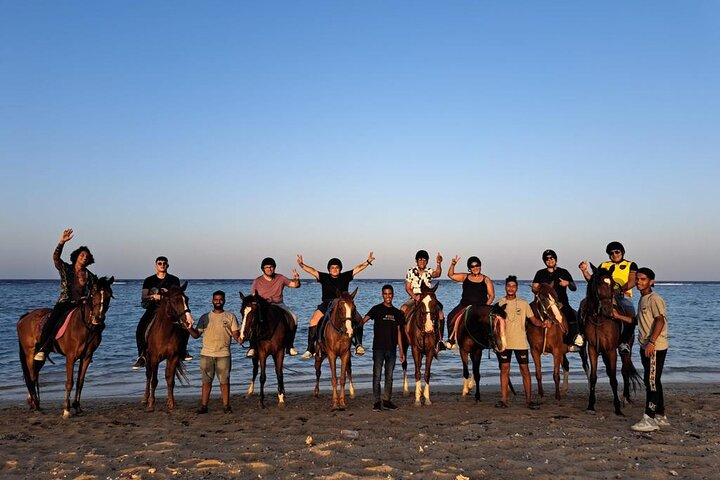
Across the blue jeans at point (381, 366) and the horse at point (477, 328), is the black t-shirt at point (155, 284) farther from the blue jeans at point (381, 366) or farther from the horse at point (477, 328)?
the horse at point (477, 328)

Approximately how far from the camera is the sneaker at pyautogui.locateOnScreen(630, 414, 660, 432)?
8.97 m

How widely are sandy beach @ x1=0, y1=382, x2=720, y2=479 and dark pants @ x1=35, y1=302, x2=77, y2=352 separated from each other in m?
1.30

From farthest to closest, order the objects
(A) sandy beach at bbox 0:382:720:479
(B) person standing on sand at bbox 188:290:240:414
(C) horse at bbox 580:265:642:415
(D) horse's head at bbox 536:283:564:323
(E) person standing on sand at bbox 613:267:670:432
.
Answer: (D) horse's head at bbox 536:283:564:323 < (B) person standing on sand at bbox 188:290:240:414 < (C) horse at bbox 580:265:642:415 < (E) person standing on sand at bbox 613:267:670:432 < (A) sandy beach at bbox 0:382:720:479

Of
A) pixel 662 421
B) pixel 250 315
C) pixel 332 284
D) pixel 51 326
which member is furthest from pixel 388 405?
pixel 51 326

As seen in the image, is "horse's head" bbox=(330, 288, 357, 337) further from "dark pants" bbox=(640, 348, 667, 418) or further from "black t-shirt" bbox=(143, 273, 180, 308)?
"dark pants" bbox=(640, 348, 667, 418)

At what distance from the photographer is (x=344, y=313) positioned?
35.1 feet

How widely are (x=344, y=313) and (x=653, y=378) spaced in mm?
5062

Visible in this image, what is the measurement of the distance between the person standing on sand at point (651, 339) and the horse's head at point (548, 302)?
2.31m

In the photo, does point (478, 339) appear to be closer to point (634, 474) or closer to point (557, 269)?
point (557, 269)

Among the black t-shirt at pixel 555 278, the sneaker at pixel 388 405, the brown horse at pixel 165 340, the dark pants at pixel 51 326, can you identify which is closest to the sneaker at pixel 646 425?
the black t-shirt at pixel 555 278

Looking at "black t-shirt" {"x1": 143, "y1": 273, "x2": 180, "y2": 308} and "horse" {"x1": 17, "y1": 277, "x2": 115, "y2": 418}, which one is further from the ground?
"black t-shirt" {"x1": 143, "y1": 273, "x2": 180, "y2": 308}

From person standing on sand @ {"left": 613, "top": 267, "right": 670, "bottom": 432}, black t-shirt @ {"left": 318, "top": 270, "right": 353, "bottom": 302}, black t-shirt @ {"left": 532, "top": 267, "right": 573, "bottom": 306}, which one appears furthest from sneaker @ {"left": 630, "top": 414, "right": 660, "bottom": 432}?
black t-shirt @ {"left": 318, "top": 270, "right": 353, "bottom": 302}

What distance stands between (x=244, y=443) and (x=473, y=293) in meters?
5.82

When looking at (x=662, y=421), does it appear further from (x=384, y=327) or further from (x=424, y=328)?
(x=384, y=327)
